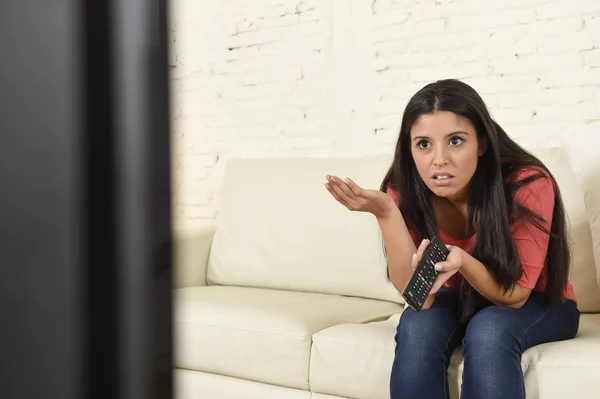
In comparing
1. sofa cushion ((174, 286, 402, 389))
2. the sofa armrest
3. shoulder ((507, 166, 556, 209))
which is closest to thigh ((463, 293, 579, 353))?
shoulder ((507, 166, 556, 209))

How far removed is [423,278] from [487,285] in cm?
17

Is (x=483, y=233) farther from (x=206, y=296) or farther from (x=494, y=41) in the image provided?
(x=494, y=41)

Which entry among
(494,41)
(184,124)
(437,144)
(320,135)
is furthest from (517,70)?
(184,124)

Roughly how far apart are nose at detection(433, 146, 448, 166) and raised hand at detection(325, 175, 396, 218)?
133 mm

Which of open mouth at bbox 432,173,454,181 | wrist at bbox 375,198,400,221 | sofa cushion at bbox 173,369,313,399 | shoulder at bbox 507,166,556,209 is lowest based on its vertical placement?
sofa cushion at bbox 173,369,313,399

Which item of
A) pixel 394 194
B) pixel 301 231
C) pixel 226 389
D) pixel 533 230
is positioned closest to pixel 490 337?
pixel 533 230

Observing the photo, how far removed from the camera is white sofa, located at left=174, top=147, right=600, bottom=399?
1.67m

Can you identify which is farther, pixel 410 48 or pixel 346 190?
pixel 410 48

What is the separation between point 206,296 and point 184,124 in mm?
1260

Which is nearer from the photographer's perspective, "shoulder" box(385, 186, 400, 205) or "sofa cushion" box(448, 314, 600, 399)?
"sofa cushion" box(448, 314, 600, 399)

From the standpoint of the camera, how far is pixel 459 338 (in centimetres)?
162

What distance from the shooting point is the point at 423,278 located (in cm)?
143

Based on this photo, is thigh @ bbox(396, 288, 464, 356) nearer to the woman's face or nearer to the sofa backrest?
the woman's face

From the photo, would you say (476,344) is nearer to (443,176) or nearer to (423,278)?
(423,278)
